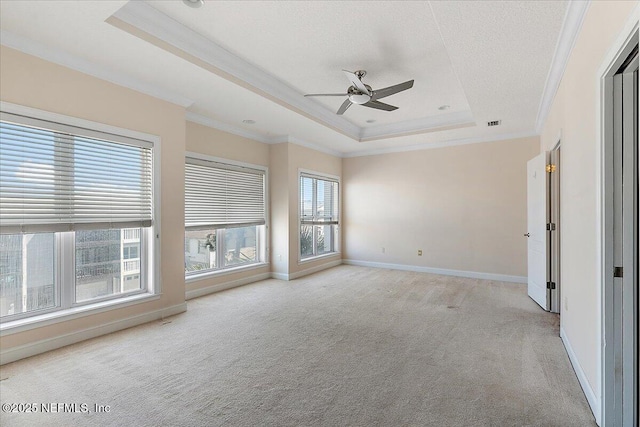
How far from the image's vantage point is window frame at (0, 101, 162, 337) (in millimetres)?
2787

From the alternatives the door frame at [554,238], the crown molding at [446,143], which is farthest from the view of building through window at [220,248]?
the door frame at [554,238]

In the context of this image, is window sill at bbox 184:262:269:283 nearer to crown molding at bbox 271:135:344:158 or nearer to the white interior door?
crown molding at bbox 271:135:344:158

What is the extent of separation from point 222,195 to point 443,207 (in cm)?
436

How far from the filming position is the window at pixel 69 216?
2.75 m

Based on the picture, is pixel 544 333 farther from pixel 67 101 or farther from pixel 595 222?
pixel 67 101

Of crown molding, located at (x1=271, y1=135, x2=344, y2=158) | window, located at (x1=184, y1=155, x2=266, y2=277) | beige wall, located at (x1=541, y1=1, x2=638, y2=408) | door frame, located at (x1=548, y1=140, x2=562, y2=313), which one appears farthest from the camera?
crown molding, located at (x1=271, y1=135, x2=344, y2=158)

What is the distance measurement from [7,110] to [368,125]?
5107 millimetres

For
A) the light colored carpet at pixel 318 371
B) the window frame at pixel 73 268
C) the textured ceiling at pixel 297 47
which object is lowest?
the light colored carpet at pixel 318 371

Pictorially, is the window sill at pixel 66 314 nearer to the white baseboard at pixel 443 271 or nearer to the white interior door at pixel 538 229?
the white baseboard at pixel 443 271

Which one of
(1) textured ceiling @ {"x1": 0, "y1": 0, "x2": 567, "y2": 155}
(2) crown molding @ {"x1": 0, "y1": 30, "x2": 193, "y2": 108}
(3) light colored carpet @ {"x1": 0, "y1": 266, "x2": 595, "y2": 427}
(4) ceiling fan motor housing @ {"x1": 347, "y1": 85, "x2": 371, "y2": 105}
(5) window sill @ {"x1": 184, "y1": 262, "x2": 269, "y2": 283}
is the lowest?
(3) light colored carpet @ {"x1": 0, "y1": 266, "x2": 595, "y2": 427}

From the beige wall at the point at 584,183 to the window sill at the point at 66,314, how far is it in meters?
4.15

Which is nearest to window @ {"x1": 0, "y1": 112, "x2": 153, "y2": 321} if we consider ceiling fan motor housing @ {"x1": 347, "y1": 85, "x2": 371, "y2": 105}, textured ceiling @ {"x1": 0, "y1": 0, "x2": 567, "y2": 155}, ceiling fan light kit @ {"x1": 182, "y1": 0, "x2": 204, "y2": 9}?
textured ceiling @ {"x1": 0, "y1": 0, "x2": 567, "y2": 155}

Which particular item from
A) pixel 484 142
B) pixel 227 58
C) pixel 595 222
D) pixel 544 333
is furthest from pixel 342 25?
pixel 484 142

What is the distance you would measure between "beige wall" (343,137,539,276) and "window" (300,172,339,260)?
1.24 feet
